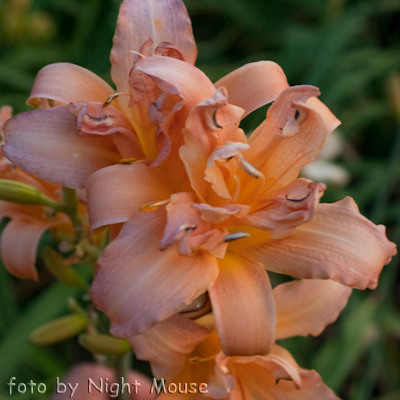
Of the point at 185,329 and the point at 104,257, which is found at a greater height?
the point at 104,257

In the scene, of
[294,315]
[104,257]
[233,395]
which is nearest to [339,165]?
[294,315]

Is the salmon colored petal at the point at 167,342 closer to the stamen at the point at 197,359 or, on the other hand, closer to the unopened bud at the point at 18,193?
the stamen at the point at 197,359

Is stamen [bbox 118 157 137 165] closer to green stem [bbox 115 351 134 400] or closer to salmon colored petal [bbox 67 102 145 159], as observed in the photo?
salmon colored petal [bbox 67 102 145 159]

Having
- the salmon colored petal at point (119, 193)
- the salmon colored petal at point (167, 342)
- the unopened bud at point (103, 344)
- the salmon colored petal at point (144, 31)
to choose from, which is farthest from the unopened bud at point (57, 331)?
the salmon colored petal at point (144, 31)

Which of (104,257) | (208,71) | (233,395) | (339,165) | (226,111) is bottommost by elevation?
(339,165)

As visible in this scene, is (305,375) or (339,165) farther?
(339,165)

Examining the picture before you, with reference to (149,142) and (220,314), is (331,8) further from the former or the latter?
(220,314)

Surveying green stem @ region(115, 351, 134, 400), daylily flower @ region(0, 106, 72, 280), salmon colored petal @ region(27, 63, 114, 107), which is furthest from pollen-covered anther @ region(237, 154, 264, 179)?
green stem @ region(115, 351, 134, 400)
